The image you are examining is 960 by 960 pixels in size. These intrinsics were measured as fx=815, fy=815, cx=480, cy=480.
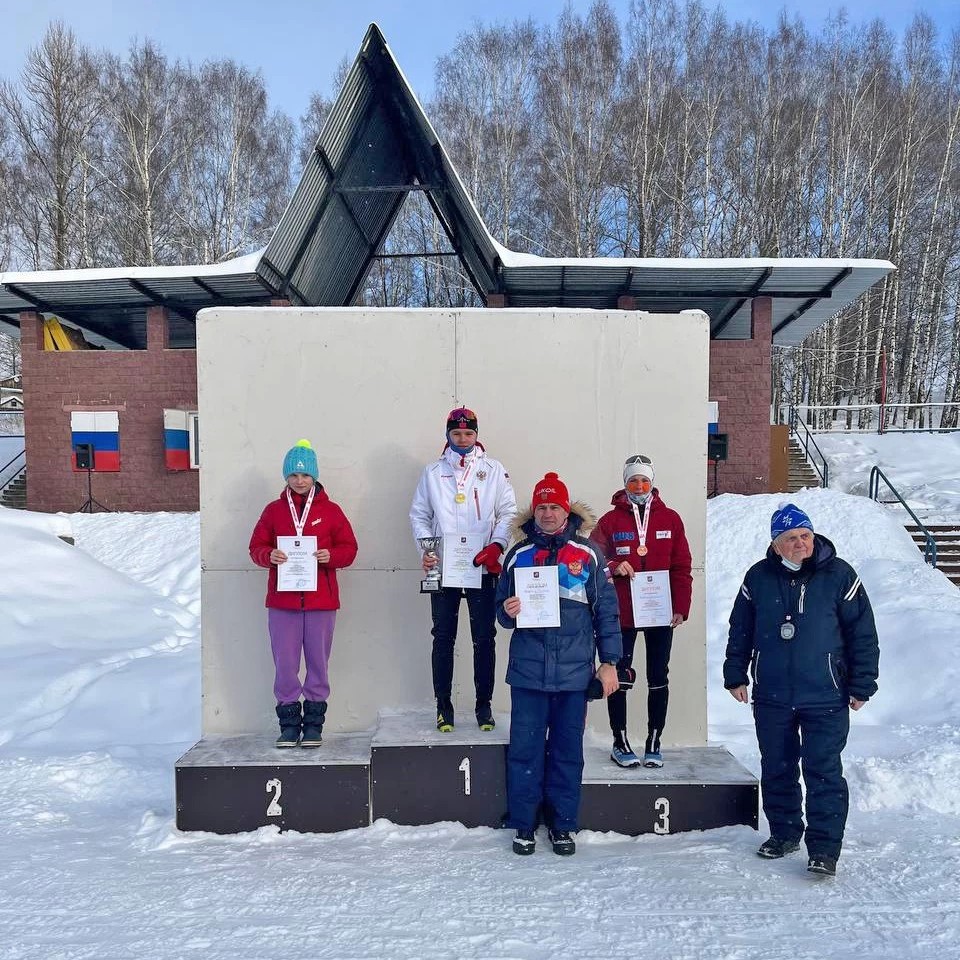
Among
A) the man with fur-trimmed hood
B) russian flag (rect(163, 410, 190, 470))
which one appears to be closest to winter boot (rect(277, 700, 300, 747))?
the man with fur-trimmed hood

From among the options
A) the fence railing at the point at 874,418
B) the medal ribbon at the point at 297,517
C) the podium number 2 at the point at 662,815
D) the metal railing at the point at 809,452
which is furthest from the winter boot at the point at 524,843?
the fence railing at the point at 874,418

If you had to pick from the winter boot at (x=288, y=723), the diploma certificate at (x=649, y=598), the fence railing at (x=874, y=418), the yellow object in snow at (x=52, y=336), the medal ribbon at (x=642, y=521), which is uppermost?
the yellow object in snow at (x=52, y=336)

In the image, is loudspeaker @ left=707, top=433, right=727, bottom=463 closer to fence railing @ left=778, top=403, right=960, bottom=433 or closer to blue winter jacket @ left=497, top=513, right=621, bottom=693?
blue winter jacket @ left=497, top=513, right=621, bottom=693

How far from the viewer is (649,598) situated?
4062 mm

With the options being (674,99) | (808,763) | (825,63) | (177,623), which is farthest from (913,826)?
(825,63)

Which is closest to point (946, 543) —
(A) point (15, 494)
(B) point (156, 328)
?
(B) point (156, 328)

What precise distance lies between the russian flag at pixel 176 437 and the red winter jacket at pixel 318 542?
1035 centimetres

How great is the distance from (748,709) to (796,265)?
798 centimetres

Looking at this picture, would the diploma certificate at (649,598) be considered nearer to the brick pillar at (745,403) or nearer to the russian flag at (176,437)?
the brick pillar at (745,403)

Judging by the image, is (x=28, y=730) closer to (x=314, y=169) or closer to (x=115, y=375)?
(x=314, y=169)

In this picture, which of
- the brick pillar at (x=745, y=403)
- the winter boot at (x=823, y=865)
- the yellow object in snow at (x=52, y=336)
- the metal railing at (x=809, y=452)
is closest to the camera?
the winter boot at (x=823, y=865)

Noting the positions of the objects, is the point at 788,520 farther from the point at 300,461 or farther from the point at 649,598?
the point at 300,461

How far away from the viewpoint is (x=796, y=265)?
11977mm

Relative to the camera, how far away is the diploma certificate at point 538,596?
3.60 meters
